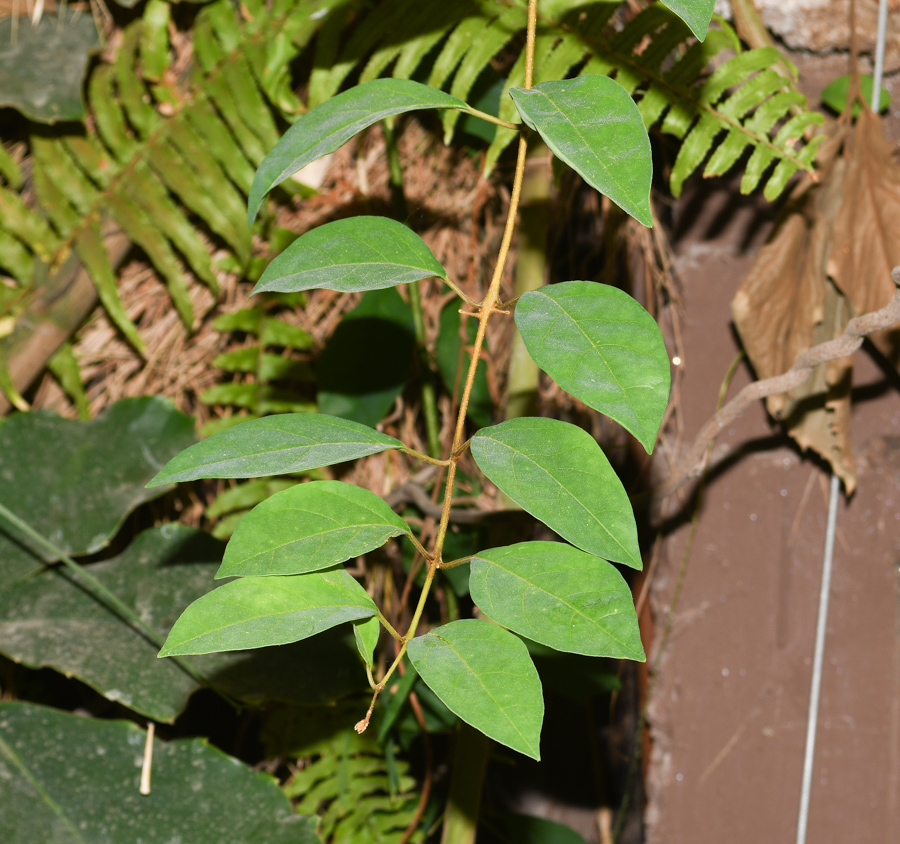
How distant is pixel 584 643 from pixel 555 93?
365 mm

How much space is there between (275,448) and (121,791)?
723mm

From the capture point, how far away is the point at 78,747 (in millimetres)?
996

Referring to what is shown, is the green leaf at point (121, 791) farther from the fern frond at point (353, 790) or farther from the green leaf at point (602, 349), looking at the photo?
the green leaf at point (602, 349)

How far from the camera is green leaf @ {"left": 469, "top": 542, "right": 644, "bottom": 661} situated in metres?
0.48

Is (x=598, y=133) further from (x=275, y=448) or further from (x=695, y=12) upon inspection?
A: (x=275, y=448)

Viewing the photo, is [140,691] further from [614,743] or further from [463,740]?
[614,743]

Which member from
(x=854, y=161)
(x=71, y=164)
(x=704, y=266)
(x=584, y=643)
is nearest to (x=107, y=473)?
(x=71, y=164)

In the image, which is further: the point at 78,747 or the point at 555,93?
the point at 78,747

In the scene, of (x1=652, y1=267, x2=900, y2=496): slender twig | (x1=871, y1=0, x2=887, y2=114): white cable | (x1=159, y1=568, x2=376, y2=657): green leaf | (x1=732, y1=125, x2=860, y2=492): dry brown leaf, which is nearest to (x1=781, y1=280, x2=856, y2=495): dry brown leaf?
(x1=732, y1=125, x2=860, y2=492): dry brown leaf

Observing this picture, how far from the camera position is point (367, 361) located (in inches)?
42.4

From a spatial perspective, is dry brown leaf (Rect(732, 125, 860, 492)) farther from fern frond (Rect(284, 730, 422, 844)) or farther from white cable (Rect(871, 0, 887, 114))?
fern frond (Rect(284, 730, 422, 844))

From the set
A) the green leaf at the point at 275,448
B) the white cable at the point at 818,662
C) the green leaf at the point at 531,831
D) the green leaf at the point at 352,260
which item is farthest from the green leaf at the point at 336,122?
the green leaf at the point at 531,831

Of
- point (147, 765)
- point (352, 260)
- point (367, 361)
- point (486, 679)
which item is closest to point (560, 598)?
point (486, 679)

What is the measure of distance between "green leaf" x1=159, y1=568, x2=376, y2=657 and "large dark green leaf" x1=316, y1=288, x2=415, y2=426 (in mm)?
532
